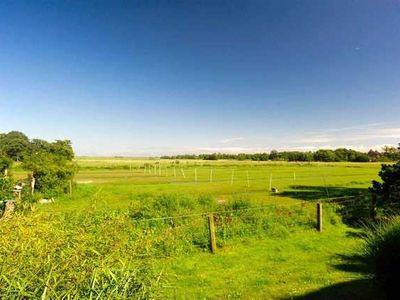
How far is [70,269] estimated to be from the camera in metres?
2.90

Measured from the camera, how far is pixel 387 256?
649 centimetres

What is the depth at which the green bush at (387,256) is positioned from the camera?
6.43 m

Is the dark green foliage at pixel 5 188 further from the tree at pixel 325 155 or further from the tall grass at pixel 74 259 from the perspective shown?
the tree at pixel 325 155

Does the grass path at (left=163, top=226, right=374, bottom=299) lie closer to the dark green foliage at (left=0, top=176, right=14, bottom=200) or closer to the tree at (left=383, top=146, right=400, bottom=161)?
the tree at (left=383, top=146, right=400, bottom=161)

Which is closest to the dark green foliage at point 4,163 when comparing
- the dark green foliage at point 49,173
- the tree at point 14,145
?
the dark green foliage at point 49,173

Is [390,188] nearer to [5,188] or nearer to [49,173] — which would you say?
[5,188]

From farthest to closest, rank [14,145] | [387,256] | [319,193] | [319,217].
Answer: [14,145]
[319,193]
[319,217]
[387,256]

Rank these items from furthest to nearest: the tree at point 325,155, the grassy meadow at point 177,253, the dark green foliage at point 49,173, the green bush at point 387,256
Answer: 1. the tree at point 325,155
2. the dark green foliage at point 49,173
3. the green bush at point 387,256
4. the grassy meadow at point 177,253

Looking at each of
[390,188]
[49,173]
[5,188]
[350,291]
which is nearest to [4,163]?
[49,173]

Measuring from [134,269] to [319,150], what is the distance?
180524 mm

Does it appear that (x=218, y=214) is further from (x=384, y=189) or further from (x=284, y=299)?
(x=384, y=189)

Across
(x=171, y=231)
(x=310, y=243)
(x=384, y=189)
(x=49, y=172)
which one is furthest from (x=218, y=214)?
(x=49, y=172)

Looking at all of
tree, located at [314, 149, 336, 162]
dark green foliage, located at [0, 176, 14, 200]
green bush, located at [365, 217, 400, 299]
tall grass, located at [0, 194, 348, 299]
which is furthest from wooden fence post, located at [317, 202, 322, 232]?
tree, located at [314, 149, 336, 162]

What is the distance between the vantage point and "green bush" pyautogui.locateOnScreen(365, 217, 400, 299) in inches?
253
